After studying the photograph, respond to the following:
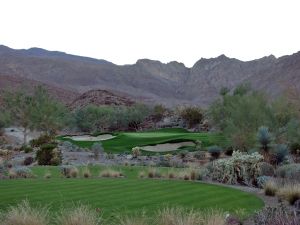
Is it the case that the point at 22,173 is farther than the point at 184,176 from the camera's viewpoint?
Yes

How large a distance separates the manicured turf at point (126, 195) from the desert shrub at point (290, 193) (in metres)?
0.80

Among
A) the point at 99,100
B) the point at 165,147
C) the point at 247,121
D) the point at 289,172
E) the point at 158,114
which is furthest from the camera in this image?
the point at 99,100

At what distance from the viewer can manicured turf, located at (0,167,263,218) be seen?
1464cm

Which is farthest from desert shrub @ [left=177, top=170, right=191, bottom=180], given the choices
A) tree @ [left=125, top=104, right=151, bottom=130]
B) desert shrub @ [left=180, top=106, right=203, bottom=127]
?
tree @ [left=125, top=104, right=151, bottom=130]

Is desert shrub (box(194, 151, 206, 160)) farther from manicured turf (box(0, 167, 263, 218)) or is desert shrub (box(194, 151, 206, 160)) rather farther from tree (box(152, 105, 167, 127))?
tree (box(152, 105, 167, 127))

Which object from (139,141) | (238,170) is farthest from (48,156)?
(139,141)

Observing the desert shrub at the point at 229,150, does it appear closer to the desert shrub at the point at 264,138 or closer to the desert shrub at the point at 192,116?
the desert shrub at the point at 264,138

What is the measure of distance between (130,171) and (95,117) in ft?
220

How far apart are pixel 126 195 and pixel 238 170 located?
22.5 feet

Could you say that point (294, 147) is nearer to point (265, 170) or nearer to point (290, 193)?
point (265, 170)

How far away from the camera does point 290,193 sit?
51.0 feet

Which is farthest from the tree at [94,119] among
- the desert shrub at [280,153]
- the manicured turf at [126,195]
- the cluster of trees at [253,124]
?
the manicured turf at [126,195]

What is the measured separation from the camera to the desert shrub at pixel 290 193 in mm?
15305

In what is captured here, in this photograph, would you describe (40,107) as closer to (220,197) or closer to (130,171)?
(130,171)
